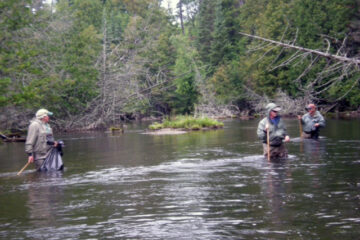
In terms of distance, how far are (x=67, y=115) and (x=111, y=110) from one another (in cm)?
315

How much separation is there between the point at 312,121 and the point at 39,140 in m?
11.4

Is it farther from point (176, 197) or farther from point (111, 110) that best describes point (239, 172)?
point (111, 110)

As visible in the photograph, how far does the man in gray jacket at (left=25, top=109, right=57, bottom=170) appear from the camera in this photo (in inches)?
595

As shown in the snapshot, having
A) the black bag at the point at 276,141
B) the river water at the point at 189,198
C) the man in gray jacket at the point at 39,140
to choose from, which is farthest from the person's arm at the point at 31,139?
the black bag at the point at 276,141

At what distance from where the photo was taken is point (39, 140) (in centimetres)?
1526

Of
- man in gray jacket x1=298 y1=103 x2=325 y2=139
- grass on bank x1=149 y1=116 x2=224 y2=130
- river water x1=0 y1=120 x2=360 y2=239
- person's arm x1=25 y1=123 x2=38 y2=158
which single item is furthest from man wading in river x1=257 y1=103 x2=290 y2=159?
grass on bank x1=149 y1=116 x2=224 y2=130

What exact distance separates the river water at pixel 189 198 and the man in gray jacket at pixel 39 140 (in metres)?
0.54

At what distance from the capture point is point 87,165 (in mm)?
17766

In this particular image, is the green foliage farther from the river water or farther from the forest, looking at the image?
the river water

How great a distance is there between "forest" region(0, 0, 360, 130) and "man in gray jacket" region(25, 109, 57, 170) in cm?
637

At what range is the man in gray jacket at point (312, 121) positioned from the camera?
856 inches

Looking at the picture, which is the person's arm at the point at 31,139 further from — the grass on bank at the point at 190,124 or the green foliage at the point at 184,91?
the green foliage at the point at 184,91

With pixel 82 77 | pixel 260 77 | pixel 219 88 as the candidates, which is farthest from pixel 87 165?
pixel 219 88

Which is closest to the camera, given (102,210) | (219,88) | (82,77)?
(102,210)
